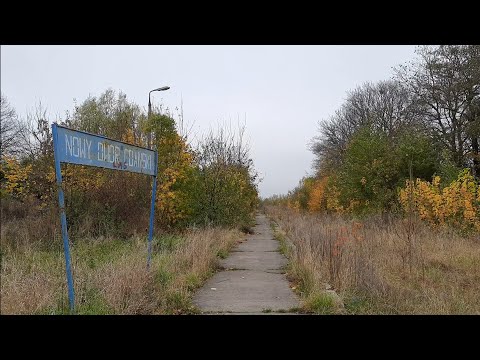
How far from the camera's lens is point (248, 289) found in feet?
25.4

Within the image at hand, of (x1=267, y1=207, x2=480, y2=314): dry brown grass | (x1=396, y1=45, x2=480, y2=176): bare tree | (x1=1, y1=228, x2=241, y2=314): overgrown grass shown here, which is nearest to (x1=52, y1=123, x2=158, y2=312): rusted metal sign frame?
(x1=1, y1=228, x2=241, y2=314): overgrown grass

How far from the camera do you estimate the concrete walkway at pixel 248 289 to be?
6.37 meters

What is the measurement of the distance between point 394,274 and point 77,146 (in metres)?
6.34

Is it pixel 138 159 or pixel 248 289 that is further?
pixel 248 289

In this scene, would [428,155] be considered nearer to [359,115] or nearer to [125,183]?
[125,183]

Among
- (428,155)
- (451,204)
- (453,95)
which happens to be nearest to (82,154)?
(451,204)

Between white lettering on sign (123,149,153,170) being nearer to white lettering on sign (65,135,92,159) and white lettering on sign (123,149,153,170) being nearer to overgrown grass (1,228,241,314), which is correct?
white lettering on sign (65,135,92,159)

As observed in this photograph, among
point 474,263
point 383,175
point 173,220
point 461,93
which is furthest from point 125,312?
Result: point 461,93

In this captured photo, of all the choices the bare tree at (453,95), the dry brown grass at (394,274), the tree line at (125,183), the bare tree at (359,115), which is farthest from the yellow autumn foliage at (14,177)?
the bare tree at (359,115)

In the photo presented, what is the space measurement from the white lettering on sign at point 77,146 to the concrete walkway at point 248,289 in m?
2.64

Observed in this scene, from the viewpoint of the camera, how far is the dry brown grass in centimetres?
618

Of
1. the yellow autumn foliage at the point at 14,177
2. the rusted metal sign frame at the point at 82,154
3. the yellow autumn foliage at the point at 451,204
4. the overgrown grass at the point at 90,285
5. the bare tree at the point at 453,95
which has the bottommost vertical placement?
the overgrown grass at the point at 90,285

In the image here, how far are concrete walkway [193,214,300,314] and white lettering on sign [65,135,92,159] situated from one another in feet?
8.65

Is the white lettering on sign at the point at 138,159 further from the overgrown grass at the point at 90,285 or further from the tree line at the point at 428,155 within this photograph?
the tree line at the point at 428,155
